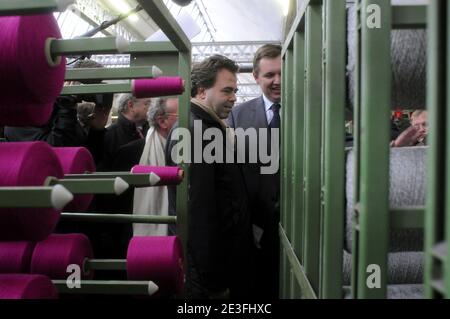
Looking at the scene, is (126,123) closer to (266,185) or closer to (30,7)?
(266,185)

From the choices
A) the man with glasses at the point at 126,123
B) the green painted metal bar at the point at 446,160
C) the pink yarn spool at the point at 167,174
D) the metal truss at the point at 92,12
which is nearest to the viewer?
the green painted metal bar at the point at 446,160

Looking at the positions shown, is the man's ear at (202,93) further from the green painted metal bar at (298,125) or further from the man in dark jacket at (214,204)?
the green painted metal bar at (298,125)

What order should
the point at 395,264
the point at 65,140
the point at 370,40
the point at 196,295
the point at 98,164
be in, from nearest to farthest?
the point at 370,40 → the point at 395,264 → the point at 65,140 → the point at 196,295 → the point at 98,164

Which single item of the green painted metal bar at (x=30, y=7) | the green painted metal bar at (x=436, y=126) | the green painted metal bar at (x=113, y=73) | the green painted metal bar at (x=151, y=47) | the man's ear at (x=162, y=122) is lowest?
the green painted metal bar at (x=436, y=126)

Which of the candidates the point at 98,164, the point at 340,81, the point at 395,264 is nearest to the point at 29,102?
the point at 340,81

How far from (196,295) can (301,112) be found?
944 mm

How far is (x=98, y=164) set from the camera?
2148 millimetres

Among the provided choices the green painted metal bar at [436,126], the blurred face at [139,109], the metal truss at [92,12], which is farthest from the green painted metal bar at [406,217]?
the metal truss at [92,12]

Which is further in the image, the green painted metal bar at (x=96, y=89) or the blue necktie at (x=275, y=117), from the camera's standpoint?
the blue necktie at (x=275, y=117)

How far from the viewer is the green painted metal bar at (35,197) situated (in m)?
0.71

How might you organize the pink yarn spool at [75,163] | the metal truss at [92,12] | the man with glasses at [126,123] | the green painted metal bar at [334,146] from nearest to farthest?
the green painted metal bar at [334,146] < the pink yarn spool at [75,163] < the man with glasses at [126,123] < the metal truss at [92,12]

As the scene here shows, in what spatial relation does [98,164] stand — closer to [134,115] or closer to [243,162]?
[134,115]

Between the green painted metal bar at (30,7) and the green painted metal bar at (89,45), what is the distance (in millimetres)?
139
